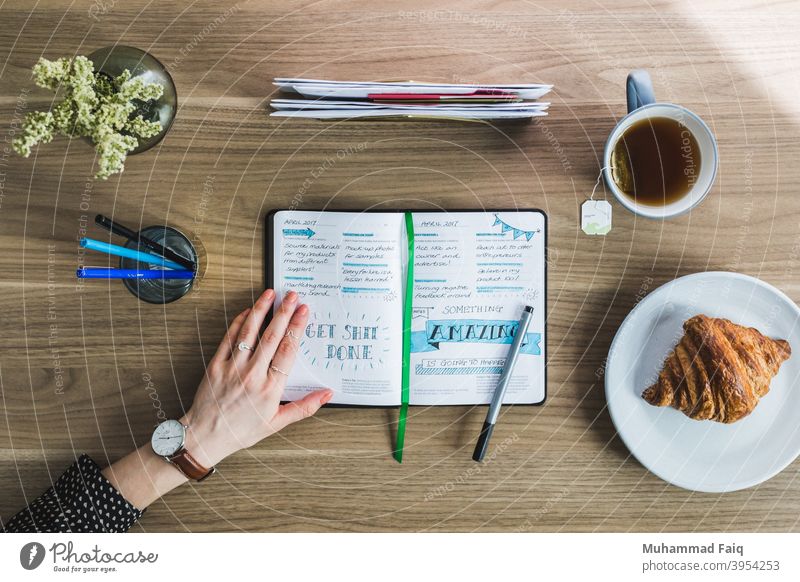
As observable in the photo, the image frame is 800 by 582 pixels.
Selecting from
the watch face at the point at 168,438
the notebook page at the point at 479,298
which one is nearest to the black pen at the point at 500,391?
the notebook page at the point at 479,298

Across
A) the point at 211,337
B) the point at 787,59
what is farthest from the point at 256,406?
the point at 787,59

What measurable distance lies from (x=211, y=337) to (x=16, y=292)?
26cm

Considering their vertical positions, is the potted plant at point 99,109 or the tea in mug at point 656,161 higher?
the potted plant at point 99,109

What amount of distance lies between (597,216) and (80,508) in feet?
2.51

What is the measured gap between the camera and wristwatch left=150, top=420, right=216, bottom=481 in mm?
731

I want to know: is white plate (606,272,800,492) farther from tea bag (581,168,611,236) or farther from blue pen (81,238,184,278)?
blue pen (81,238,184,278)

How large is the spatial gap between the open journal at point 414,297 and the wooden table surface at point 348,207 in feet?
0.08

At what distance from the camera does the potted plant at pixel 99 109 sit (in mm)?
576

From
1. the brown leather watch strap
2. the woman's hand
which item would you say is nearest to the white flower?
the woman's hand

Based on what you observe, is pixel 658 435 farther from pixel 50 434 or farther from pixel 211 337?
pixel 50 434

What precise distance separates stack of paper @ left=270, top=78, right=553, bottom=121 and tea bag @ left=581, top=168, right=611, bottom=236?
0.14 meters

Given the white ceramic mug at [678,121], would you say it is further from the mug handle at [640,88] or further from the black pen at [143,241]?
the black pen at [143,241]

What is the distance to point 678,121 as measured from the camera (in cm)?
70
